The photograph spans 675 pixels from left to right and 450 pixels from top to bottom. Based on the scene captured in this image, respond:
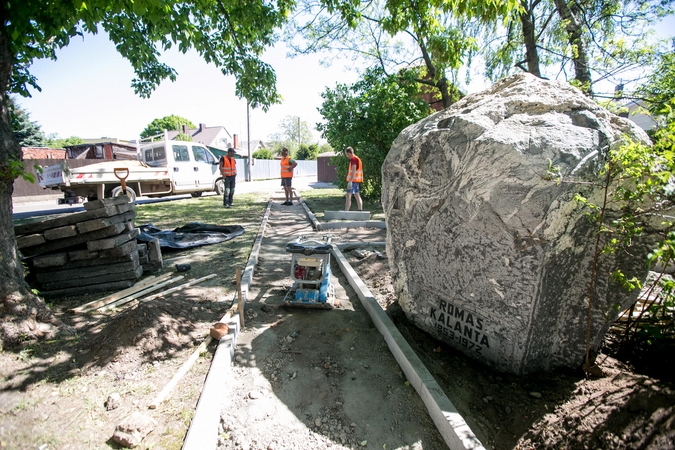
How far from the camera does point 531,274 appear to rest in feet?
7.46

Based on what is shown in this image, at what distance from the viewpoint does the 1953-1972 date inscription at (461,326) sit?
2689mm

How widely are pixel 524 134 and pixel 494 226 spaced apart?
0.66 m

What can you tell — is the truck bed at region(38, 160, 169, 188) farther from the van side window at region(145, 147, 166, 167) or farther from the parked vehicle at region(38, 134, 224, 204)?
the van side window at region(145, 147, 166, 167)

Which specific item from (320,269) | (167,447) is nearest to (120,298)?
(320,269)

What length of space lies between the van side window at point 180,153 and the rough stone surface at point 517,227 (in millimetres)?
13713

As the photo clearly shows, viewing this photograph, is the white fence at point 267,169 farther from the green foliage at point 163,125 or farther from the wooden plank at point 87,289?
the green foliage at point 163,125

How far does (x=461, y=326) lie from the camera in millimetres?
2832

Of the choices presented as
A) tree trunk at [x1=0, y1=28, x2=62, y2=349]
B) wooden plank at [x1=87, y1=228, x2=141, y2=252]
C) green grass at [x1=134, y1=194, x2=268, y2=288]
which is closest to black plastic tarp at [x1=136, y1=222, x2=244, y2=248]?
green grass at [x1=134, y1=194, x2=268, y2=288]

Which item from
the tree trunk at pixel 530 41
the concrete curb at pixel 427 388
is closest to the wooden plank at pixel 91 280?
the concrete curb at pixel 427 388

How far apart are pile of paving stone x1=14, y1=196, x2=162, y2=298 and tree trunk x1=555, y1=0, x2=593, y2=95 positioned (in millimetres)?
12311

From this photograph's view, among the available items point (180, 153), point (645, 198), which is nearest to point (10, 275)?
point (645, 198)

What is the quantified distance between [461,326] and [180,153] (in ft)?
47.9

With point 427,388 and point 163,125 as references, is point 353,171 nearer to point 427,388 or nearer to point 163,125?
point 427,388

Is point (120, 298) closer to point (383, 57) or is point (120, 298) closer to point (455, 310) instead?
point (455, 310)
